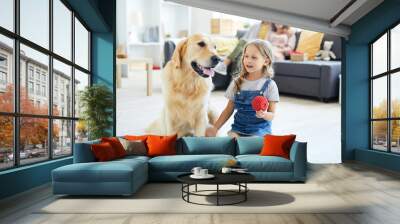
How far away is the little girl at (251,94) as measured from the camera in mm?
8594

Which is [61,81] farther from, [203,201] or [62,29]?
[203,201]

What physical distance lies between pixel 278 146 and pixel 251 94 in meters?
1.77

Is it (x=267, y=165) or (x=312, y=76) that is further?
(x=312, y=76)

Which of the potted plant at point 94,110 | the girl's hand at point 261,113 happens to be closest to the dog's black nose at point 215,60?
the girl's hand at point 261,113

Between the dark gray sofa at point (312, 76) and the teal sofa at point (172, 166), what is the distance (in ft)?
12.0

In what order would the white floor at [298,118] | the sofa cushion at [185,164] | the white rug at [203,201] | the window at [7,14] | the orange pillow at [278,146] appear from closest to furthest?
the white rug at [203,201]
the window at [7,14]
the sofa cushion at [185,164]
the orange pillow at [278,146]
the white floor at [298,118]

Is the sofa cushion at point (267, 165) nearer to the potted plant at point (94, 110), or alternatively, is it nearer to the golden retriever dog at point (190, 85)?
the golden retriever dog at point (190, 85)

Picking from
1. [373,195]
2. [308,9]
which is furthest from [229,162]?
[308,9]

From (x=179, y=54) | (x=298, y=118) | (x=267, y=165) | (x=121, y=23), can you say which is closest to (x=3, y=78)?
(x=267, y=165)

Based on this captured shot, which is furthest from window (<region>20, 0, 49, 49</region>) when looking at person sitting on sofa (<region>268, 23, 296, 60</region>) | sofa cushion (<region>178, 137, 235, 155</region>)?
person sitting on sofa (<region>268, 23, 296, 60</region>)

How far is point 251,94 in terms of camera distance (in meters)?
8.60

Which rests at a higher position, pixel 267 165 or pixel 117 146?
pixel 117 146

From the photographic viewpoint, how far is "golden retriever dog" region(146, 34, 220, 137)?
A: 28.2 feet

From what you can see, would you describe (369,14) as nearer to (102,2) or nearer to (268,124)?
(268,124)
